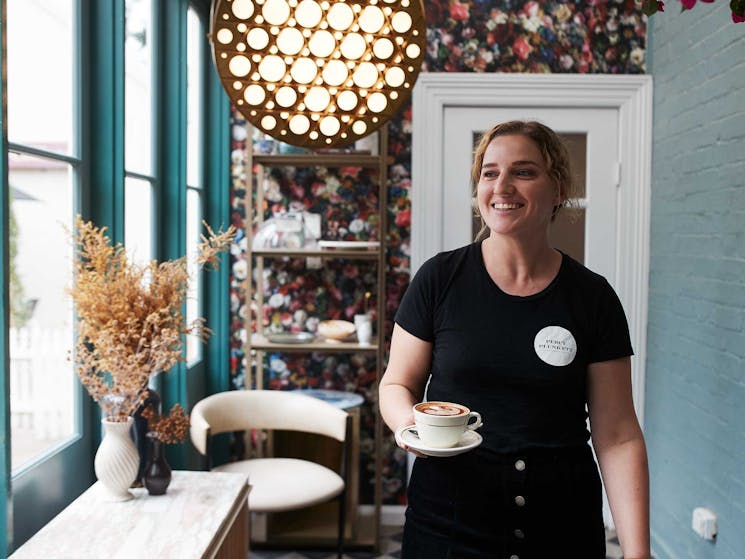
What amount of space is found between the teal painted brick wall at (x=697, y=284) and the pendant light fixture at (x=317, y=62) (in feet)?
6.36

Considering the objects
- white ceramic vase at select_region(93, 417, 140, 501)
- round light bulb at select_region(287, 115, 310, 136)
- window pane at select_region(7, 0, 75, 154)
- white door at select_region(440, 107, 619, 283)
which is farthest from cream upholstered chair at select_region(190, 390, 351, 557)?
round light bulb at select_region(287, 115, 310, 136)

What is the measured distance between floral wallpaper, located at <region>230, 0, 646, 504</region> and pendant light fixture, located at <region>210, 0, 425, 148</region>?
2.63 metres

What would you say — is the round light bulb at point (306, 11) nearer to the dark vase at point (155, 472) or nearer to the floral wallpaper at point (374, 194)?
the dark vase at point (155, 472)

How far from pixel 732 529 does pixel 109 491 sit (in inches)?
81.2

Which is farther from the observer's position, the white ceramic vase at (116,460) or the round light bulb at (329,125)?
the white ceramic vase at (116,460)

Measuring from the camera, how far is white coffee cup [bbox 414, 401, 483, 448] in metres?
1.44

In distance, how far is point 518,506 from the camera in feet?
5.18

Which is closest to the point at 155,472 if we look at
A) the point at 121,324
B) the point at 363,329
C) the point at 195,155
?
the point at 121,324

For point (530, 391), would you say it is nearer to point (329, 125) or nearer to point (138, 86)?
point (329, 125)

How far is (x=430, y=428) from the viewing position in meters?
1.45

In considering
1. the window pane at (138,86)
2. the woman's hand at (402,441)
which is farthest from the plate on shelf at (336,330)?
the woman's hand at (402,441)

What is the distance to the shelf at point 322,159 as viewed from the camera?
363cm

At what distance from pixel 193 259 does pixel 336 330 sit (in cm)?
73

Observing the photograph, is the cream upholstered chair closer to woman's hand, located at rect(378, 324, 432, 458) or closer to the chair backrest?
the chair backrest
